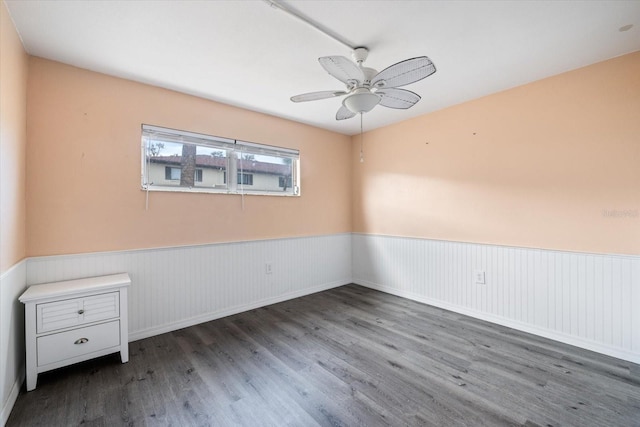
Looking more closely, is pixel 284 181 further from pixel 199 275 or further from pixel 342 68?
pixel 342 68

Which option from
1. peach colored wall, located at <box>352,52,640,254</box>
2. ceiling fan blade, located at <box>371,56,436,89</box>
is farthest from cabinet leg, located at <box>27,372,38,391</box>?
peach colored wall, located at <box>352,52,640,254</box>

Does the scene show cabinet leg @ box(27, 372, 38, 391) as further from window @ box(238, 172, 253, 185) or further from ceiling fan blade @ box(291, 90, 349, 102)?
ceiling fan blade @ box(291, 90, 349, 102)

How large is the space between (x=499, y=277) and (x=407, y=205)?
1.41 meters

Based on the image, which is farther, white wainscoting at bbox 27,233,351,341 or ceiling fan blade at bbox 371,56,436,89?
white wainscoting at bbox 27,233,351,341

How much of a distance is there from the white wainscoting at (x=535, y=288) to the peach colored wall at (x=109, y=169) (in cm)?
217

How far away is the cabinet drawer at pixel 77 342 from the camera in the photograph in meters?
1.96

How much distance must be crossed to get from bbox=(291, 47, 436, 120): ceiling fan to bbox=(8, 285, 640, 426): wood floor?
207 centimetres

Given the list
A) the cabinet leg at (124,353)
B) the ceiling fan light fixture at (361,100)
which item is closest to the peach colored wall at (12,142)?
the cabinet leg at (124,353)

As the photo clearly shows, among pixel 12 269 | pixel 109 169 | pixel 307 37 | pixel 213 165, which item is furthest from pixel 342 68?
pixel 12 269

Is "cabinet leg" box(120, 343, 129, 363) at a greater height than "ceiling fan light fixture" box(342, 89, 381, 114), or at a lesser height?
lesser

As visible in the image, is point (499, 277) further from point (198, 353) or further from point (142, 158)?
point (142, 158)

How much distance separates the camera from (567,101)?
2.55 metres

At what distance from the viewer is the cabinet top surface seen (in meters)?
1.92

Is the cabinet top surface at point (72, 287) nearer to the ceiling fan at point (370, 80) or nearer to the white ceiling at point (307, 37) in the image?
the white ceiling at point (307, 37)
